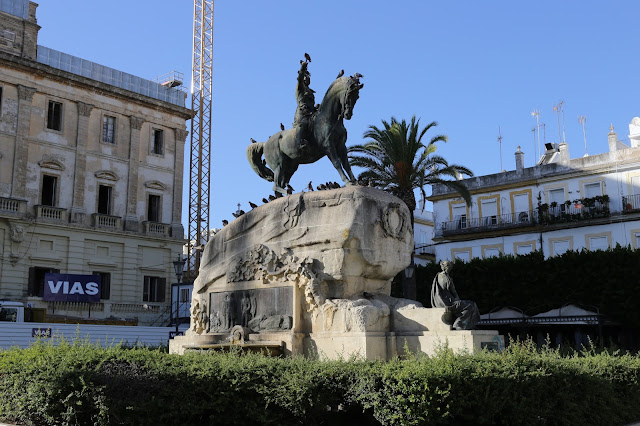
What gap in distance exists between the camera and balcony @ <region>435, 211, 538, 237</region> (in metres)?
43.3

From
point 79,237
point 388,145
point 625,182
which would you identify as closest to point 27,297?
point 79,237

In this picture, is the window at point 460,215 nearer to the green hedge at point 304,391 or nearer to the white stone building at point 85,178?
the white stone building at point 85,178

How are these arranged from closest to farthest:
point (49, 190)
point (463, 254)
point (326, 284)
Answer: point (326, 284) < point (49, 190) < point (463, 254)

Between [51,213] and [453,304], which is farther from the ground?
[51,213]

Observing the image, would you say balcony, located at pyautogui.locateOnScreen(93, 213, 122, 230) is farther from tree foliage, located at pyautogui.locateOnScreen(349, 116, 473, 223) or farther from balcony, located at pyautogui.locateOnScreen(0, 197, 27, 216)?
tree foliage, located at pyautogui.locateOnScreen(349, 116, 473, 223)

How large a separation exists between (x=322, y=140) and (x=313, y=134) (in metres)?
0.33

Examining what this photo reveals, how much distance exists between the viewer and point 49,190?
38.7m

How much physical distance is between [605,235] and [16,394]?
124 ft

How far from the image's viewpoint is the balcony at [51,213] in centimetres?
3697

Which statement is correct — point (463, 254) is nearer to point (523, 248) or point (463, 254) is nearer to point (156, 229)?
point (523, 248)

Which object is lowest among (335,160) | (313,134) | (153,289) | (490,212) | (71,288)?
(71,288)

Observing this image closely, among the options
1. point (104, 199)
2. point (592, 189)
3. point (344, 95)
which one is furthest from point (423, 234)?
point (344, 95)

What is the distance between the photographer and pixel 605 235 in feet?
131

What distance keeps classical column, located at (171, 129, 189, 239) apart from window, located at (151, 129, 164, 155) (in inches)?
39.7
